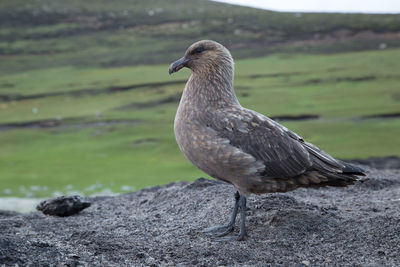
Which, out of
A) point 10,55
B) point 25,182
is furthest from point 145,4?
point 25,182

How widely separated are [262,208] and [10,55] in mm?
51334

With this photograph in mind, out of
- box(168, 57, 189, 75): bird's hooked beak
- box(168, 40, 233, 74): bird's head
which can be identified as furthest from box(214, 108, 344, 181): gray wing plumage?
box(168, 57, 189, 75): bird's hooked beak

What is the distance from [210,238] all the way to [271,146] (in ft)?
4.24

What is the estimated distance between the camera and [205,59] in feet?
21.2

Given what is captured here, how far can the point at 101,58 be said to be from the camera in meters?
50.9

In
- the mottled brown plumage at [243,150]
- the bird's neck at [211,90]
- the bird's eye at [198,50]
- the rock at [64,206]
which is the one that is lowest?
the rock at [64,206]

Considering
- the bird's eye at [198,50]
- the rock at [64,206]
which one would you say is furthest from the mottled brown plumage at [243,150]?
the rock at [64,206]

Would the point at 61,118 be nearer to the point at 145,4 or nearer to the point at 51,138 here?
Result: the point at 51,138

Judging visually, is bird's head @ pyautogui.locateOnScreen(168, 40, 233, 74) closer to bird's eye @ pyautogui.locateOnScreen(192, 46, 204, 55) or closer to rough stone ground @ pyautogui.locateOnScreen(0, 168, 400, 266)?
bird's eye @ pyautogui.locateOnScreen(192, 46, 204, 55)

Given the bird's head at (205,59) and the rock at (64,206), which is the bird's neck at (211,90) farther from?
the rock at (64,206)

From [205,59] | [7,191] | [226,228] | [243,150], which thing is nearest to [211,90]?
[205,59]

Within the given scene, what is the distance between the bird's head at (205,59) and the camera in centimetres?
646

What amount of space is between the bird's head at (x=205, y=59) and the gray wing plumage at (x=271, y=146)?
0.71 metres

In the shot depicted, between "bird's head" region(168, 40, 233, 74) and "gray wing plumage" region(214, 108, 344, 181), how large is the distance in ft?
2.34
